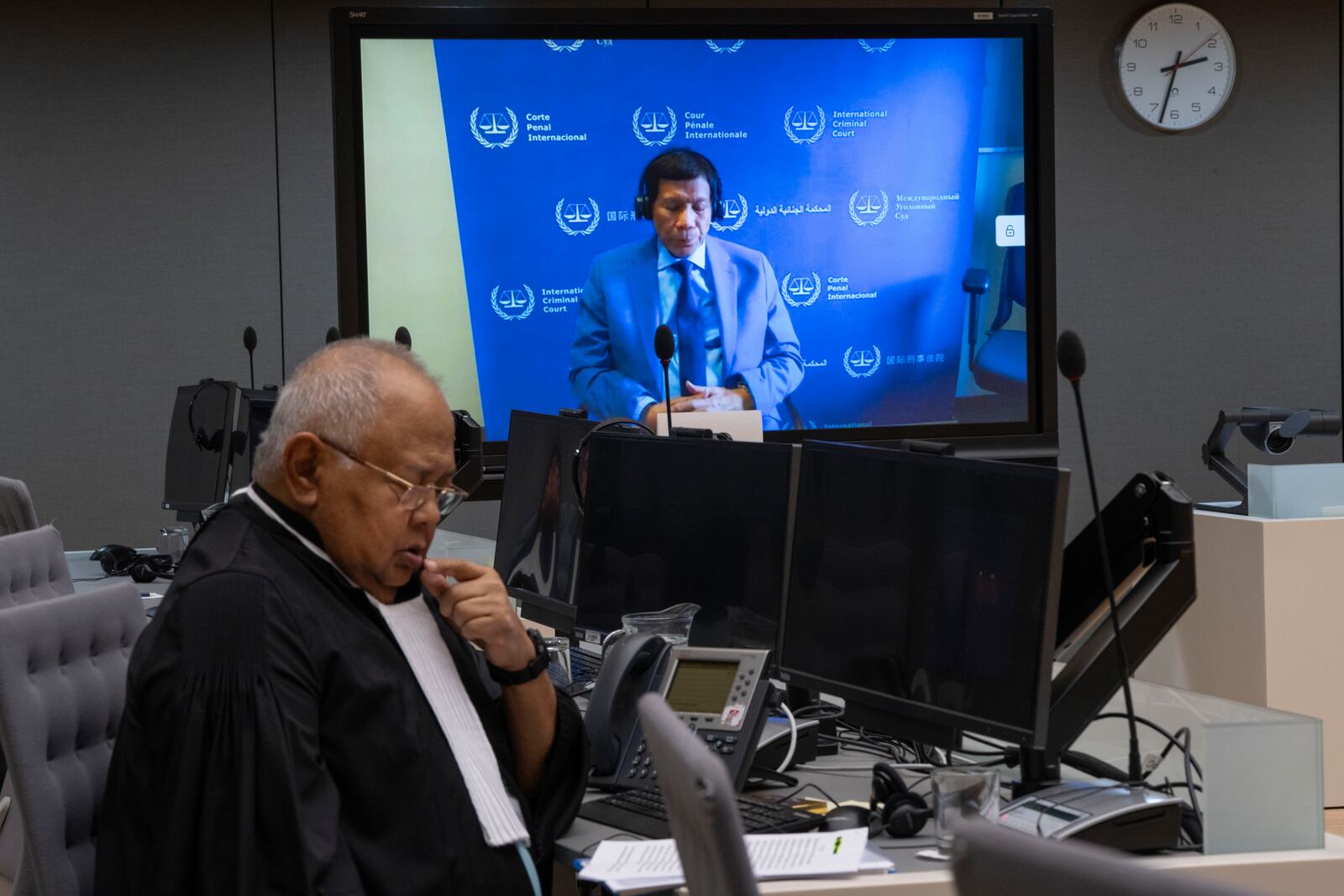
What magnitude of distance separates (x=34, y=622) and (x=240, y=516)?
444 mm

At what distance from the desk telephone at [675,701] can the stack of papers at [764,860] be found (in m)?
0.24

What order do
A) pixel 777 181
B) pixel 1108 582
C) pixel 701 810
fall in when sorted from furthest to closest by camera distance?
pixel 777 181 → pixel 1108 582 → pixel 701 810

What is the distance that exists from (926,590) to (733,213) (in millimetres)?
2900

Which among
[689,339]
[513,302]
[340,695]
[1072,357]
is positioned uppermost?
[513,302]

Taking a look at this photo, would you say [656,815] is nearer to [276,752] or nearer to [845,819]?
[845,819]

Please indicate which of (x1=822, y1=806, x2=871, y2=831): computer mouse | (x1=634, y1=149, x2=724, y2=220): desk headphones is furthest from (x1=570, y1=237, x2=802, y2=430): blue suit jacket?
(x1=822, y1=806, x2=871, y2=831): computer mouse

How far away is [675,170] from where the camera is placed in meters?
4.66

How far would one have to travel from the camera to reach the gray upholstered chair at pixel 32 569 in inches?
127

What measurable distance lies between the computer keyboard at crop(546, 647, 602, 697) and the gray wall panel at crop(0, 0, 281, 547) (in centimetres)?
318

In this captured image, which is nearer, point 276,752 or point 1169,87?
point 276,752

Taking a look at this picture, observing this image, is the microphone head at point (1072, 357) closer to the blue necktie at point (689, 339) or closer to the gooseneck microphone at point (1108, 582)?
the gooseneck microphone at point (1108, 582)

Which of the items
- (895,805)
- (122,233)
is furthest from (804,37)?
(895,805)

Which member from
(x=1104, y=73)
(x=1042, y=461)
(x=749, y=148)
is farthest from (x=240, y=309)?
(x=1104, y=73)

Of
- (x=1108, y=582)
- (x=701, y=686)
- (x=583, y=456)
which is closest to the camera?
(x=1108, y=582)
